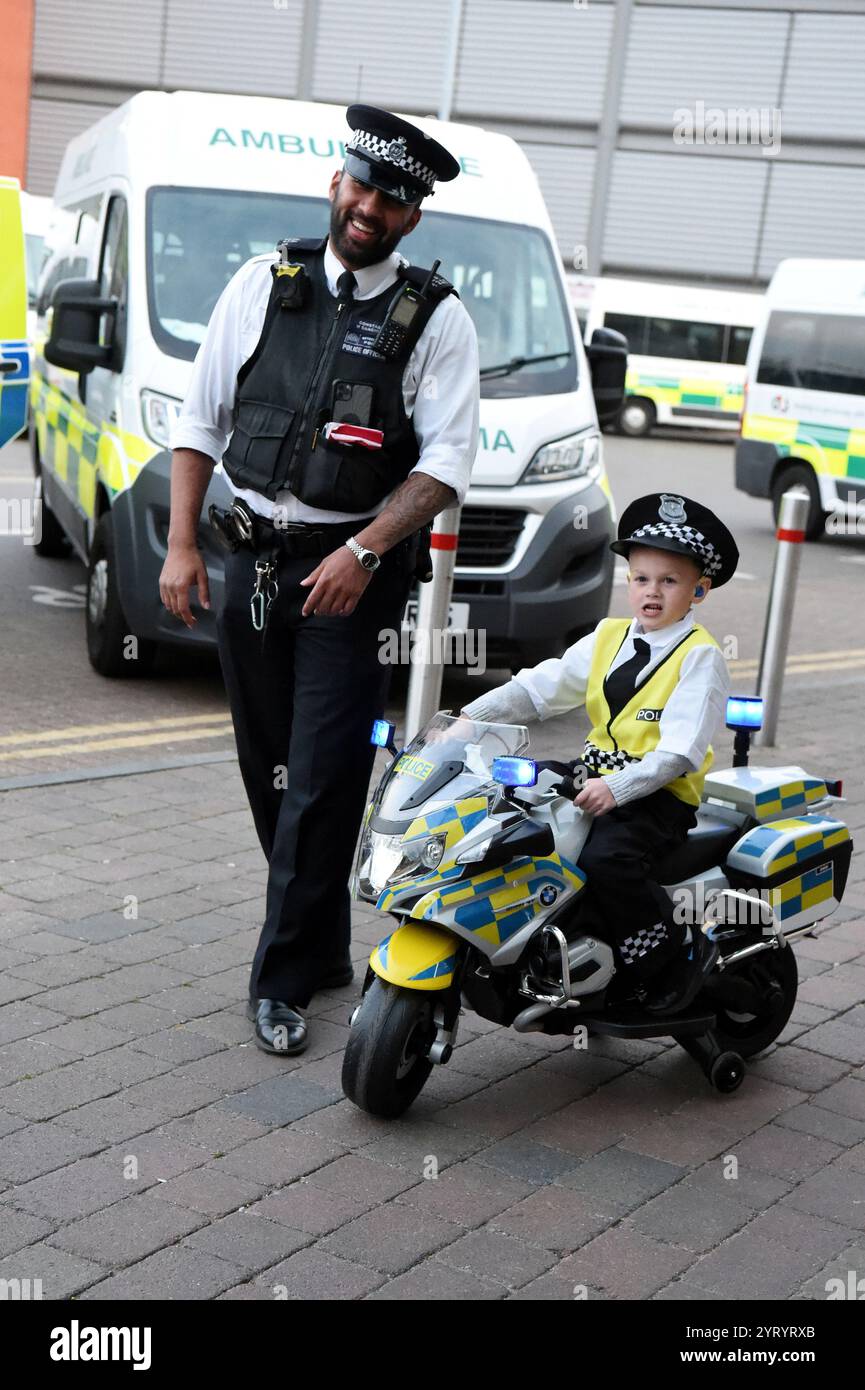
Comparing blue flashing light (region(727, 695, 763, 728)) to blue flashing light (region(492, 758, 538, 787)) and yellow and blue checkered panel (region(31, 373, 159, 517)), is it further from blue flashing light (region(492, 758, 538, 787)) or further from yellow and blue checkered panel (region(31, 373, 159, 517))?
yellow and blue checkered panel (region(31, 373, 159, 517))

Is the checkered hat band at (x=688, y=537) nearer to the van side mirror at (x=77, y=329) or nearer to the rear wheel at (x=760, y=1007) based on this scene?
the rear wheel at (x=760, y=1007)

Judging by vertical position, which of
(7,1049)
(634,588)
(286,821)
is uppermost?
(634,588)

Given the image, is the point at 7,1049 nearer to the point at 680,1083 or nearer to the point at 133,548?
the point at 680,1083

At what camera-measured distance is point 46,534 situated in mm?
11727

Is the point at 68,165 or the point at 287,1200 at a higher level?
the point at 68,165

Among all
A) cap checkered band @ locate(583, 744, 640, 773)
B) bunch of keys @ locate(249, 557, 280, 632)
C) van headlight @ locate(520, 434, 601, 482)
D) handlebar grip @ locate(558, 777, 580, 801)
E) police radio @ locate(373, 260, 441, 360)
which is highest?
police radio @ locate(373, 260, 441, 360)

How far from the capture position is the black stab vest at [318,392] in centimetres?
412

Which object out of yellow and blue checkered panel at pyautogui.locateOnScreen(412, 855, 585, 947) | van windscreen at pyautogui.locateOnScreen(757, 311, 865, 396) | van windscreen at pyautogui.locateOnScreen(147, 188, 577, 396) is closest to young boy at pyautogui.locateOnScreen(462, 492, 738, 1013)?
yellow and blue checkered panel at pyautogui.locateOnScreen(412, 855, 585, 947)

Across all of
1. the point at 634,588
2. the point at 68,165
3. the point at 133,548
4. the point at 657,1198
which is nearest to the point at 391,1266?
the point at 657,1198

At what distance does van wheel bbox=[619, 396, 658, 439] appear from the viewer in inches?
1222

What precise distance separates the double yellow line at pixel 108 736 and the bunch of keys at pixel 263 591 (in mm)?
2817

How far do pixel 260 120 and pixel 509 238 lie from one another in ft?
4.36

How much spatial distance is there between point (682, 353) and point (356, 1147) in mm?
28868
